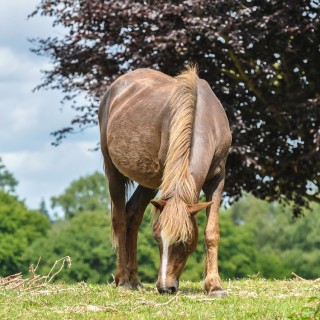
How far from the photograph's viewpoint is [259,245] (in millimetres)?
65062

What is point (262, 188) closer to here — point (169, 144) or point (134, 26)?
point (134, 26)

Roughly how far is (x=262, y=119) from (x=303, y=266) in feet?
120

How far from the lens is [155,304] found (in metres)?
7.64

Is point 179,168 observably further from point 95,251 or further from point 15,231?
point 15,231

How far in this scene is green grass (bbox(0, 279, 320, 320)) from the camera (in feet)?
23.1

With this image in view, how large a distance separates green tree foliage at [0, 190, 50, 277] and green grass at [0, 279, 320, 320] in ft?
105

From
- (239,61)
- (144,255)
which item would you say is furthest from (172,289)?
(144,255)

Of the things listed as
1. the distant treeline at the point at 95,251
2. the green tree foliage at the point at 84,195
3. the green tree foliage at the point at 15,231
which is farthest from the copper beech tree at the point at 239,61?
the green tree foliage at the point at 84,195

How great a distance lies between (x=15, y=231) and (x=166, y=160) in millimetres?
38695

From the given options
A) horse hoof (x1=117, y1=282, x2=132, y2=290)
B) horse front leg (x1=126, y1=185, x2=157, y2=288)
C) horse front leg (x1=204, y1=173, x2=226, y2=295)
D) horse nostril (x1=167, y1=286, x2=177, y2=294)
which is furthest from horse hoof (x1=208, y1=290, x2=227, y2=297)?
horse front leg (x1=126, y1=185, x2=157, y2=288)

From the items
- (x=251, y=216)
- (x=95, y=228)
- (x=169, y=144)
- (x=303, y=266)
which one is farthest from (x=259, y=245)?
(x=169, y=144)

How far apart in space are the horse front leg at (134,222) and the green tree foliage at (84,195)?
6247cm

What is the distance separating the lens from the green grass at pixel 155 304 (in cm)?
703

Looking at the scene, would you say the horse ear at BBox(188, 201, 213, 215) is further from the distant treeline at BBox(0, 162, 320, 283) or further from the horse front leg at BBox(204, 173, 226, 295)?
the distant treeline at BBox(0, 162, 320, 283)
